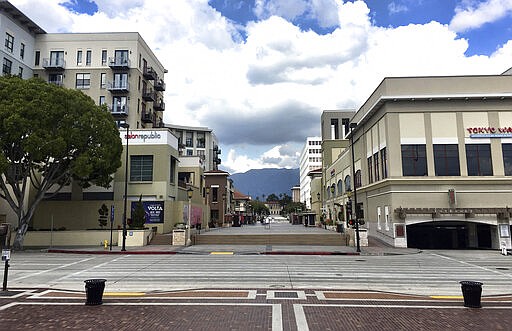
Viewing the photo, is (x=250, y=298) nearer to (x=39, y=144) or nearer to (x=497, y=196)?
(x=39, y=144)

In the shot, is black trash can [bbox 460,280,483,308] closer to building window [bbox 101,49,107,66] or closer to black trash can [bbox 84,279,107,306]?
black trash can [bbox 84,279,107,306]

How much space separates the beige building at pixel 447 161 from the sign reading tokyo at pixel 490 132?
0.25ft

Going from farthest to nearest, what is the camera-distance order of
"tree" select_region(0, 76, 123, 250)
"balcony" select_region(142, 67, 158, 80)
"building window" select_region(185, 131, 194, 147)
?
1. "building window" select_region(185, 131, 194, 147)
2. "balcony" select_region(142, 67, 158, 80)
3. "tree" select_region(0, 76, 123, 250)

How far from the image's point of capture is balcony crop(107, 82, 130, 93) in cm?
5356

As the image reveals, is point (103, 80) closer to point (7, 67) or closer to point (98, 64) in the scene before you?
point (98, 64)

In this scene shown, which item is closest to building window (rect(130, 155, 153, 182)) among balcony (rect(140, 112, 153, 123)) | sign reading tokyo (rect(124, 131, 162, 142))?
sign reading tokyo (rect(124, 131, 162, 142))

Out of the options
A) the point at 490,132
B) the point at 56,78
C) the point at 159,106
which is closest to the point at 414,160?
the point at 490,132

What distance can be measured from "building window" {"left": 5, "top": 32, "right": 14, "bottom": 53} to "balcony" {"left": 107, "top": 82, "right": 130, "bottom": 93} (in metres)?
12.1

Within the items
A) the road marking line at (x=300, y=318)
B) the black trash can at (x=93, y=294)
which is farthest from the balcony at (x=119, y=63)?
the road marking line at (x=300, y=318)

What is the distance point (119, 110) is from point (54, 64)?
36.7ft

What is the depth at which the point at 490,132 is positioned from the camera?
111 feet

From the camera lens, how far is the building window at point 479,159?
33.8m

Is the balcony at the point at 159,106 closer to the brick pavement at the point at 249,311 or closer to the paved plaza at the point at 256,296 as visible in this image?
the paved plaza at the point at 256,296

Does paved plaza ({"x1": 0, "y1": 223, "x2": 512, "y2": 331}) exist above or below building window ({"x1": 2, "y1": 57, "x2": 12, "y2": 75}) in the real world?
below
